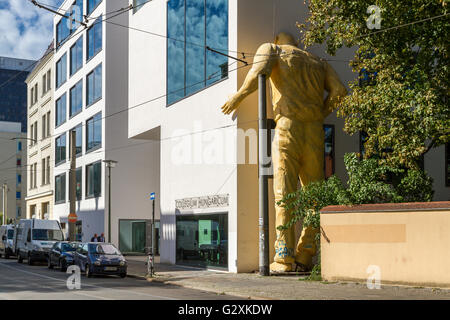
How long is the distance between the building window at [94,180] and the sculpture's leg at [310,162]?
22092mm

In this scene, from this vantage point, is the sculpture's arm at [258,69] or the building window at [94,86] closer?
the sculpture's arm at [258,69]

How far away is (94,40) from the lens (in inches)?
1753

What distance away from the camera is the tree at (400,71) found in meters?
16.9

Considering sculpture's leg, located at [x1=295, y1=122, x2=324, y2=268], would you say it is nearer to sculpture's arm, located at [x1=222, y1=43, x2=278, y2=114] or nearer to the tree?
sculpture's arm, located at [x1=222, y1=43, x2=278, y2=114]

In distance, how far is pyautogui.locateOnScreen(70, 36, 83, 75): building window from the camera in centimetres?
4769

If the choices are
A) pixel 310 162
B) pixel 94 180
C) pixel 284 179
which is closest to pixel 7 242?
pixel 94 180

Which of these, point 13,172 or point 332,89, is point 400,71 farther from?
point 13,172

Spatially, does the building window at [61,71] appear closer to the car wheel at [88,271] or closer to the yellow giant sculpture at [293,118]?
the car wheel at [88,271]

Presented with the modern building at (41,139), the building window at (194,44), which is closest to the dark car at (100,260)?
the building window at (194,44)

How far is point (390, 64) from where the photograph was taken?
18547 mm

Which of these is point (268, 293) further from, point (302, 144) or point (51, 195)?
point (51, 195)

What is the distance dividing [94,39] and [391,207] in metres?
32.6

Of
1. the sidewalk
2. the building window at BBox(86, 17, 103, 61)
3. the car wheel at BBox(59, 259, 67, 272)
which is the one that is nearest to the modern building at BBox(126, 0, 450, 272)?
the sidewalk
